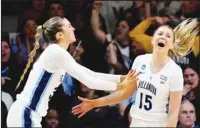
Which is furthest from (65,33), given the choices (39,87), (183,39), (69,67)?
(183,39)

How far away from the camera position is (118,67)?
491cm

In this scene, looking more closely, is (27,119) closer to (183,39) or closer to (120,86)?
(120,86)

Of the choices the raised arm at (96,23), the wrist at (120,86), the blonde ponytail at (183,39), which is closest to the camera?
the wrist at (120,86)

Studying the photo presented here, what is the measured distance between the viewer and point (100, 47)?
16.3ft

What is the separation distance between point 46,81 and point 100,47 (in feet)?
6.28

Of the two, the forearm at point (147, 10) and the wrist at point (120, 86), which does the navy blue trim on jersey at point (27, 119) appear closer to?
the wrist at point (120, 86)

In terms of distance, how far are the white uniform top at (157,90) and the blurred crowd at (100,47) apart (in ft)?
4.76

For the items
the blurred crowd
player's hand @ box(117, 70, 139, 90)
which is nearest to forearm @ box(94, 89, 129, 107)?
player's hand @ box(117, 70, 139, 90)

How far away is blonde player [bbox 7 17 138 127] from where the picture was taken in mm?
3025

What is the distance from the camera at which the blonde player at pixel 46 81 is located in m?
3.03

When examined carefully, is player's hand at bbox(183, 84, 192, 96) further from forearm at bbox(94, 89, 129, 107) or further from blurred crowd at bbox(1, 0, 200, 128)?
forearm at bbox(94, 89, 129, 107)

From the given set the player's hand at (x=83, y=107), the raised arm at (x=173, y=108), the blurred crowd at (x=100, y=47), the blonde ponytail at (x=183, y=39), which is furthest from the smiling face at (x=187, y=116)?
the raised arm at (x=173, y=108)

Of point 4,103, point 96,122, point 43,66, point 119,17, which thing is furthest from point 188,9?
point 43,66

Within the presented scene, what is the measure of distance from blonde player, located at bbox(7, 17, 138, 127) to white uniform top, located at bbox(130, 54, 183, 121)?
0.11m
